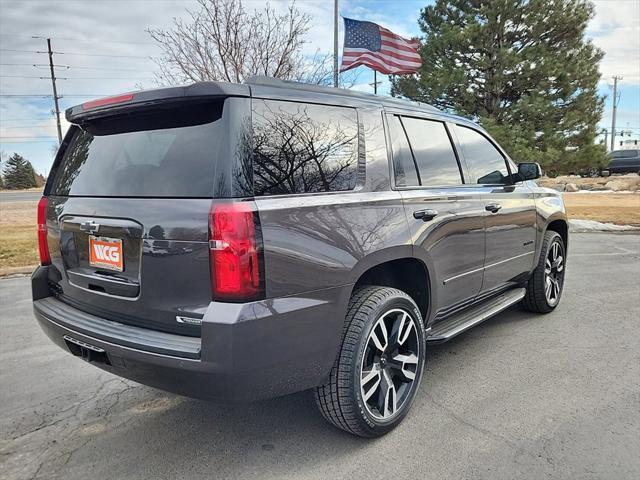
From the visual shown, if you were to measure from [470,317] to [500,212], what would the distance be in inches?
35.4

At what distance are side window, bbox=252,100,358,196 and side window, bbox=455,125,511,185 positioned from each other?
4.66ft

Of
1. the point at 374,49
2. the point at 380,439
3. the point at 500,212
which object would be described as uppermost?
the point at 374,49

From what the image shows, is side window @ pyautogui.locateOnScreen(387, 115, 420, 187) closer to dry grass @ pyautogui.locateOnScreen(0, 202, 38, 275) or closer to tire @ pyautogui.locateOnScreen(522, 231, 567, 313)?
tire @ pyautogui.locateOnScreen(522, 231, 567, 313)

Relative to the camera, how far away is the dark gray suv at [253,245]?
7.15ft

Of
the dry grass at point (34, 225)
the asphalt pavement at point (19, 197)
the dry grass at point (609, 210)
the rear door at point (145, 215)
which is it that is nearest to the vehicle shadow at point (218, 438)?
the rear door at point (145, 215)

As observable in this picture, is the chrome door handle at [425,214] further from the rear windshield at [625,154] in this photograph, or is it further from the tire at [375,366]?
the rear windshield at [625,154]

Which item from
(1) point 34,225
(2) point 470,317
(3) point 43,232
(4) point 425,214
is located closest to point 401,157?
(4) point 425,214

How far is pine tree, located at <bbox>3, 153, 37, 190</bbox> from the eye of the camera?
63.3m

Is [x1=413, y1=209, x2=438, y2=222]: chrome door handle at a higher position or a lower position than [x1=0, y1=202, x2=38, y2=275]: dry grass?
higher

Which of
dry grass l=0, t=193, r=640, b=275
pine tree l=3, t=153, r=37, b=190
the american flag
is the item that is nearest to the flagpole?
the american flag

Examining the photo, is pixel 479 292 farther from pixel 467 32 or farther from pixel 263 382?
pixel 467 32

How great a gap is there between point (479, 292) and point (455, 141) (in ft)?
3.87

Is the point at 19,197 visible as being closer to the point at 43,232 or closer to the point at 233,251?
the point at 43,232

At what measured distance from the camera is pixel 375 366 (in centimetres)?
277
